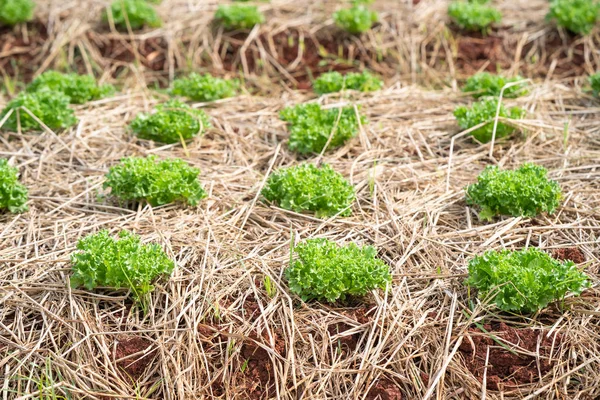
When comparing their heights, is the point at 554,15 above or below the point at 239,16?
below

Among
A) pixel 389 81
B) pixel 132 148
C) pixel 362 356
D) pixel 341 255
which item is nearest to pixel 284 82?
pixel 389 81

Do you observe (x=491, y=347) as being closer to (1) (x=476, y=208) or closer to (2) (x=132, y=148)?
(1) (x=476, y=208)

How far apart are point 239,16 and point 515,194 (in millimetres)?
4024

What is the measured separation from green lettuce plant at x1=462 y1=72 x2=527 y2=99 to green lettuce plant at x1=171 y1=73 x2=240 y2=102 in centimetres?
219

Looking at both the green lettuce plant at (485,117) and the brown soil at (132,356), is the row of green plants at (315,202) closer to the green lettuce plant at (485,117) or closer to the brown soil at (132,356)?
the brown soil at (132,356)

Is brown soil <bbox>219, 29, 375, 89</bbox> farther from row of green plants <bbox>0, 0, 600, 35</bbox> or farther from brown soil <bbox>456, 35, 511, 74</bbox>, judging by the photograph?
brown soil <bbox>456, 35, 511, 74</bbox>

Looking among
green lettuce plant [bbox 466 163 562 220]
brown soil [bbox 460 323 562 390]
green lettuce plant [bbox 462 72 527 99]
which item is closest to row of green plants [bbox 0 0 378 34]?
green lettuce plant [bbox 462 72 527 99]

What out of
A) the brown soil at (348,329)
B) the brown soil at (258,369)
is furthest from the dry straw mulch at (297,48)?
the brown soil at (258,369)

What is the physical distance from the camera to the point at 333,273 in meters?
Result: 3.99

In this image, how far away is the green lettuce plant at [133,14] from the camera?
305 inches

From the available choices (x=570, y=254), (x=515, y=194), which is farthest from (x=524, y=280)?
(x=515, y=194)

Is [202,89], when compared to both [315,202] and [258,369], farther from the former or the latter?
[258,369]

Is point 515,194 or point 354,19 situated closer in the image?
point 515,194

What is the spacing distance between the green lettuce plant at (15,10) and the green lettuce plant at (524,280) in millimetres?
6018
